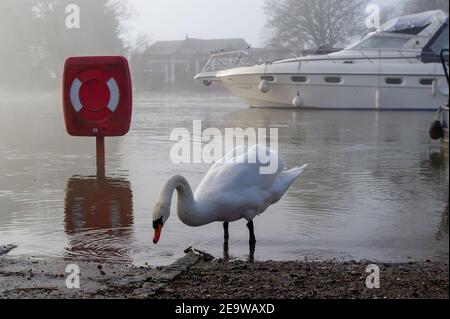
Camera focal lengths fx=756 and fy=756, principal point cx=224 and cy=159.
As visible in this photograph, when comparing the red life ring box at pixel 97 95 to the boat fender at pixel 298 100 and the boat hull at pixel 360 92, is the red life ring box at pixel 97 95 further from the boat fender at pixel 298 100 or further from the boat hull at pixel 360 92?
the boat hull at pixel 360 92

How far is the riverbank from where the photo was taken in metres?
4.43

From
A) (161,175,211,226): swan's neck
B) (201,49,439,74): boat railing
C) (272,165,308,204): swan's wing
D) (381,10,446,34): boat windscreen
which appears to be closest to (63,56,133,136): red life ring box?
(272,165,308,204): swan's wing

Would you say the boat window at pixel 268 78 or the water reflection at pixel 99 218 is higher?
the boat window at pixel 268 78

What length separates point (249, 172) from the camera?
643cm

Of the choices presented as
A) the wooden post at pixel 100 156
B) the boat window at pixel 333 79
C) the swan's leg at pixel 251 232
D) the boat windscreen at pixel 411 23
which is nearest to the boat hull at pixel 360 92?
the boat window at pixel 333 79

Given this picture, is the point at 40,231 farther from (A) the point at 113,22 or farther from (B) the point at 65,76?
(A) the point at 113,22

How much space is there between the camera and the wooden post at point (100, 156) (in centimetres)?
1007

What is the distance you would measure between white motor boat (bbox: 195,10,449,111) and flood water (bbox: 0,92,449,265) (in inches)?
424

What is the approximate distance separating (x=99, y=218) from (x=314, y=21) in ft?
143

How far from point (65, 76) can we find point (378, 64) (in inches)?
719

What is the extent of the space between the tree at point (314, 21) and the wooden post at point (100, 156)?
1508 inches

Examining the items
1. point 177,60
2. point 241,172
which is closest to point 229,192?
point 241,172

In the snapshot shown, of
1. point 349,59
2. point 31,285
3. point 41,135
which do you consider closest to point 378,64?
point 349,59

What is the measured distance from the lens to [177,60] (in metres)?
78.2
